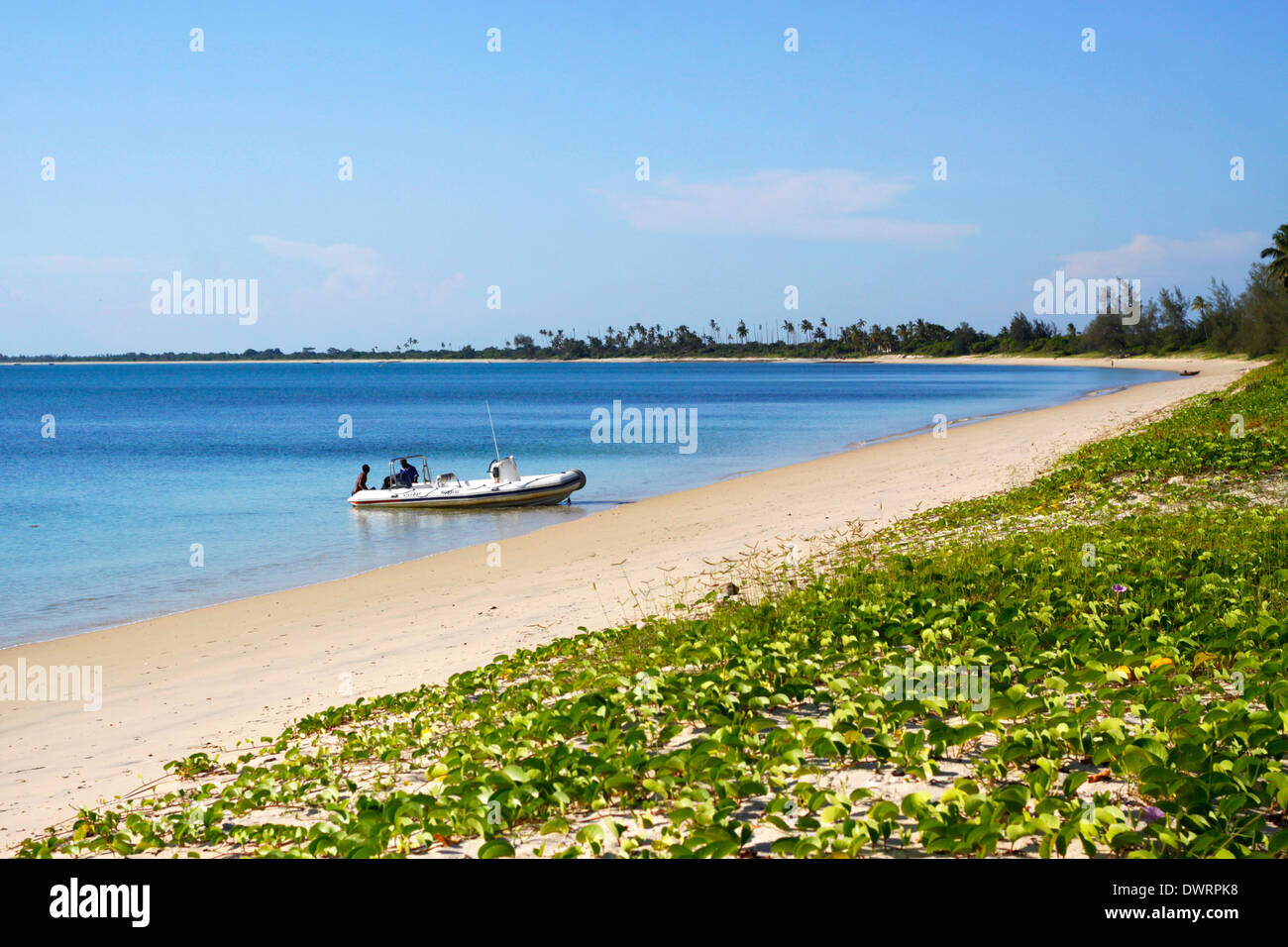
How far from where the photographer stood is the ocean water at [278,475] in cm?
1912

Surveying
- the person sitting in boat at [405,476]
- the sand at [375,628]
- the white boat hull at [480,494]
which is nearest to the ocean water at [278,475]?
the white boat hull at [480,494]

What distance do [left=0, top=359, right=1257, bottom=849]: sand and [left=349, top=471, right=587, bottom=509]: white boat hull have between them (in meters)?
3.48

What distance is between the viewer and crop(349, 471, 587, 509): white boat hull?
2741 cm

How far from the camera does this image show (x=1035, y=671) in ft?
21.4

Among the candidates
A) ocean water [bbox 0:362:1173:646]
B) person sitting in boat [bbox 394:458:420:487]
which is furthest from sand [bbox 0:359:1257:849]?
person sitting in boat [bbox 394:458:420:487]

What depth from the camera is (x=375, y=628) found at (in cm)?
1306

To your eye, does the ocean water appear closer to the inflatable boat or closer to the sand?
the inflatable boat

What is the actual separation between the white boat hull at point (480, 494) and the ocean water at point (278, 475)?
1.15 ft

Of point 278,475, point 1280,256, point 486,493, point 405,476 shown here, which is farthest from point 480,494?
point 1280,256

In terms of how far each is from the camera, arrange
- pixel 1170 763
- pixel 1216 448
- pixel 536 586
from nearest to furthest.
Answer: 1. pixel 1170 763
2. pixel 536 586
3. pixel 1216 448

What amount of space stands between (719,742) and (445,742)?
7.19 ft

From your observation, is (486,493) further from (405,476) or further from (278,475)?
(278,475)
